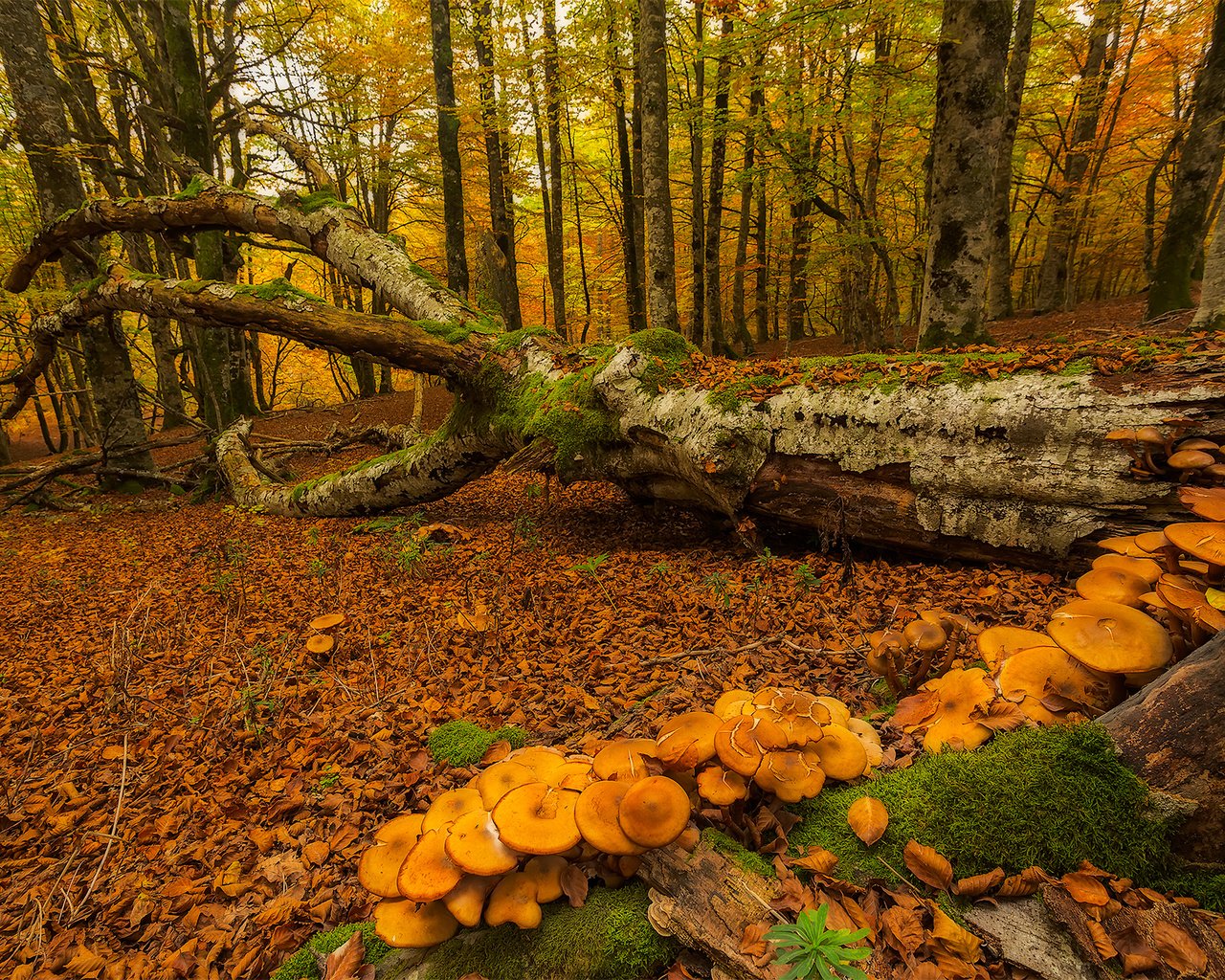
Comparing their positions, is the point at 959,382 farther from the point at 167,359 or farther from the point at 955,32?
the point at 167,359

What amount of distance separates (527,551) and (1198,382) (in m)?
4.91

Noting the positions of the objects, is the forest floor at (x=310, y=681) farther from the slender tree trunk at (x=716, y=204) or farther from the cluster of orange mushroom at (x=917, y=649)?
the slender tree trunk at (x=716, y=204)

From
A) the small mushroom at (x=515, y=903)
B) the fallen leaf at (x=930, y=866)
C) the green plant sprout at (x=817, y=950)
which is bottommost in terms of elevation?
the small mushroom at (x=515, y=903)

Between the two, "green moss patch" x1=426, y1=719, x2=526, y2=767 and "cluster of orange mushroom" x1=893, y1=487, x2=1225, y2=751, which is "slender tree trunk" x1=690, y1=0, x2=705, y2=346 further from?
"cluster of orange mushroom" x1=893, y1=487, x2=1225, y2=751

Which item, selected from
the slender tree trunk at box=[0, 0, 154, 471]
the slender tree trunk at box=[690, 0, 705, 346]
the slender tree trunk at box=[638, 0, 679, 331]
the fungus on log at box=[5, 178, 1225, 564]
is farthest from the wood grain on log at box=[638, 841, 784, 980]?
the slender tree trunk at box=[0, 0, 154, 471]

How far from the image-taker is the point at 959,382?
3.56 metres

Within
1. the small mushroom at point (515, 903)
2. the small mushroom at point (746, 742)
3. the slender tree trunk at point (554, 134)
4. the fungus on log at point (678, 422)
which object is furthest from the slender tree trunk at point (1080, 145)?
the small mushroom at point (515, 903)

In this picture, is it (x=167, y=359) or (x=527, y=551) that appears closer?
(x=527, y=551)

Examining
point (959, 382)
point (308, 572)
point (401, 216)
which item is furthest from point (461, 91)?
point (959, 382)

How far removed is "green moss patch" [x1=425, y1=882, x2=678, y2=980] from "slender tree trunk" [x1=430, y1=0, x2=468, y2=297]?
11163mm

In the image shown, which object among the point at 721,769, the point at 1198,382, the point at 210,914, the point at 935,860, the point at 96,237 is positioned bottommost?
the point at 210,914

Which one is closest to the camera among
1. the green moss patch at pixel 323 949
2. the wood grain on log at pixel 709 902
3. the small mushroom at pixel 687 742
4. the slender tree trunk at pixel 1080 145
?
the wood grain on log at pixel 709 902

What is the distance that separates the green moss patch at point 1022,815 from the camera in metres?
1.35

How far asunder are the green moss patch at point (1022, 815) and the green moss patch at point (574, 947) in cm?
51
